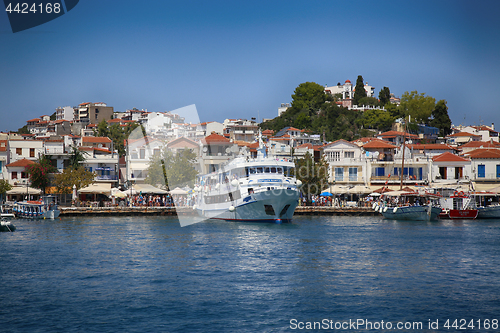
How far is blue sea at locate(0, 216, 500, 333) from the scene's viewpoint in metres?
15.6

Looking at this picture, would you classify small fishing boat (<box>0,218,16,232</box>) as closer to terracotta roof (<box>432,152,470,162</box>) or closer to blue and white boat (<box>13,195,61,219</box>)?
blue and white boat (<box>13,195,61,219</box>)

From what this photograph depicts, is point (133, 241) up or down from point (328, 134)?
down

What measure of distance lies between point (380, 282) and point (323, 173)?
40.3 m

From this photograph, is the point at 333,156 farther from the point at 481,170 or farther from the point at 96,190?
the point at 96,190

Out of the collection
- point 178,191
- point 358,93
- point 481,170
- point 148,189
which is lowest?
point 178,191

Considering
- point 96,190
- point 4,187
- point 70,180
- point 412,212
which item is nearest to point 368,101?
point 412,212

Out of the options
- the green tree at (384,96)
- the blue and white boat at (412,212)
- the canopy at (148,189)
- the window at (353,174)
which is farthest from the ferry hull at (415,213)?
the green tree at (384,96)

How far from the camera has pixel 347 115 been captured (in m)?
106

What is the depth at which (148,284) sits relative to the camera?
20.3 meters

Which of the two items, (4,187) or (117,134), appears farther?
(117,134)

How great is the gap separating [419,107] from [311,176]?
44379mm

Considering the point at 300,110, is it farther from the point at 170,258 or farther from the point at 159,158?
the point at 170,258

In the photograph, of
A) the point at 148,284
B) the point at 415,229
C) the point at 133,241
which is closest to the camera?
the point at 148,284

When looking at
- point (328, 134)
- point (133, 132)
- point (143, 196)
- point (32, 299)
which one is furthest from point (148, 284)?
point (328, 134)
